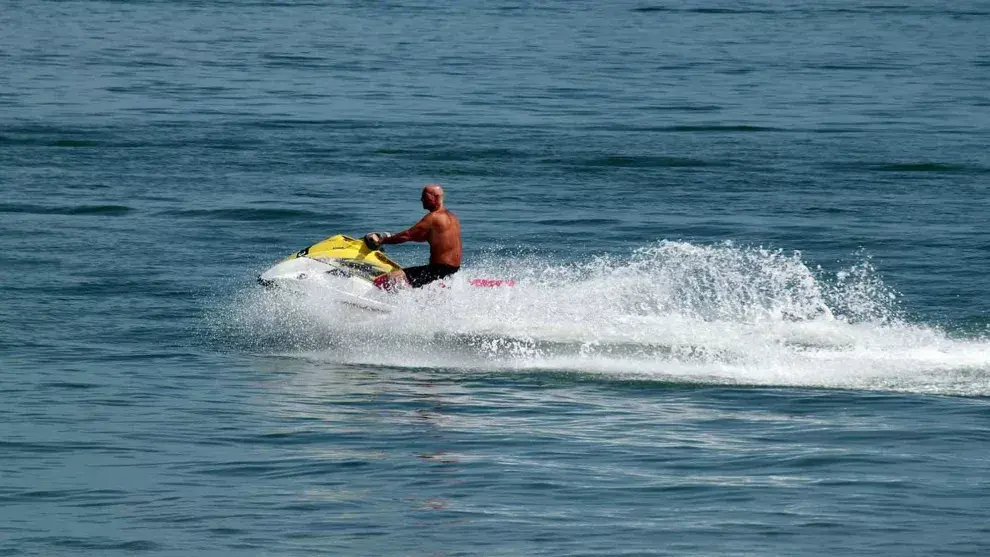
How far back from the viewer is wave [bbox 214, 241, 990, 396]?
16188mm

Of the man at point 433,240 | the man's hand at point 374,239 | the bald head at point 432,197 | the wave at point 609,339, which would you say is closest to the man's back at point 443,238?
the man at point 433,240

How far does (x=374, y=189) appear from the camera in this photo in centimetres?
2989

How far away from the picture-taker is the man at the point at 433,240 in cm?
1727

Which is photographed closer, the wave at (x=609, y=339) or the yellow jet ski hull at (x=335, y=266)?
the wave at (x=609, y=339)

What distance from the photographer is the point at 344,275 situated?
57.8ft

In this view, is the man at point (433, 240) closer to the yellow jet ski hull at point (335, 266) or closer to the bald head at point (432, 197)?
the bald head at point (432, 197)

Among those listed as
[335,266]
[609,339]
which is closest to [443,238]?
[335,266]

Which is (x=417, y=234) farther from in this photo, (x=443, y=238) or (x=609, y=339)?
(x=609, y=339)

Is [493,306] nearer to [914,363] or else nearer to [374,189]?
[914,363]

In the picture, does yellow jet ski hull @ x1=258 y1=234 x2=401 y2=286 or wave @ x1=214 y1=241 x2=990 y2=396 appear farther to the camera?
yellow jet ski hull @ x1=258 y1=234 x2=401 y2=286

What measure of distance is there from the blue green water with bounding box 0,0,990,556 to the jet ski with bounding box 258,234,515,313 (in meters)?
0.25

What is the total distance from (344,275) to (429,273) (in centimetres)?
93

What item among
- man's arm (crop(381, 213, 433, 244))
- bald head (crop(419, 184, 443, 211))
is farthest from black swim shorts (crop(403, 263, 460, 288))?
bald head (crop(419, 184, 443, 211))

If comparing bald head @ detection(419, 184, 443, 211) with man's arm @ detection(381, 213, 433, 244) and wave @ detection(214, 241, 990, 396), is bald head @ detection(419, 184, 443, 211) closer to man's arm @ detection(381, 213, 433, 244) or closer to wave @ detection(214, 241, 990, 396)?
man's arm @ detection(381, 213, 433, 244)
